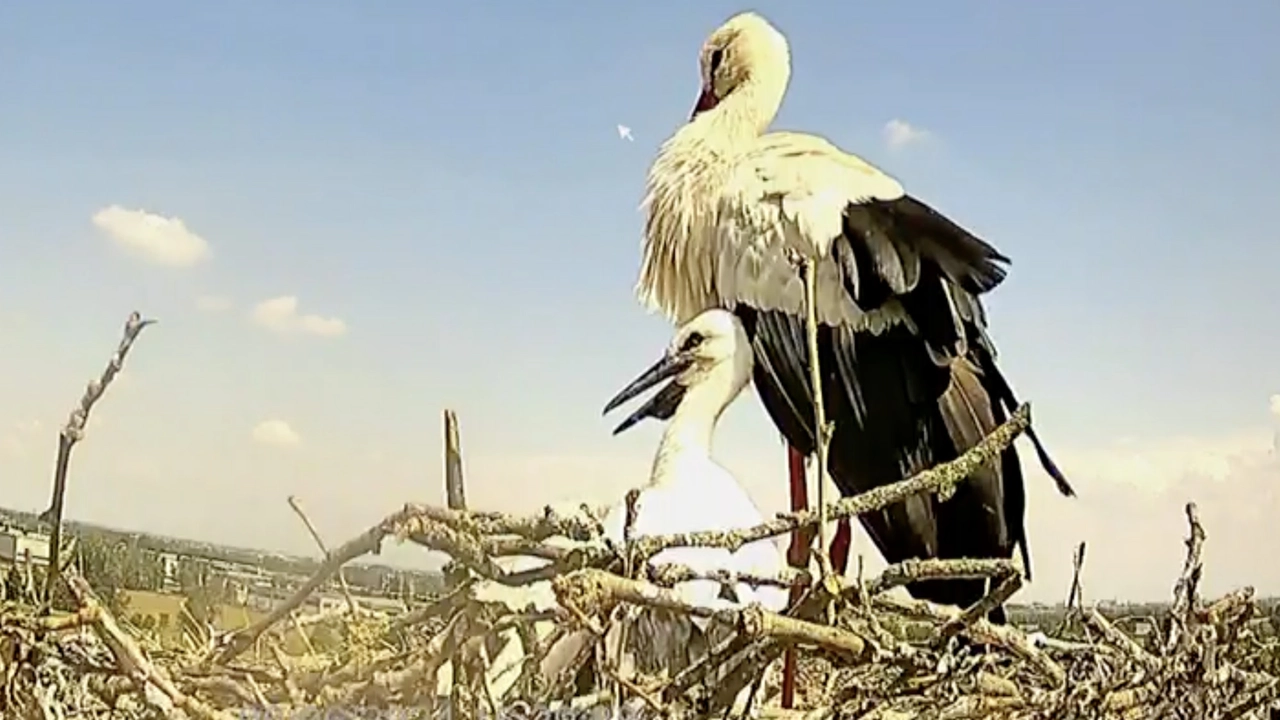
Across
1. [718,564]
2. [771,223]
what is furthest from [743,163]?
[718,564]

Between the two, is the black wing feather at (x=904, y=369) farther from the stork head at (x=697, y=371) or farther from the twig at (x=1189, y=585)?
the twig at (x=1189, y=585)

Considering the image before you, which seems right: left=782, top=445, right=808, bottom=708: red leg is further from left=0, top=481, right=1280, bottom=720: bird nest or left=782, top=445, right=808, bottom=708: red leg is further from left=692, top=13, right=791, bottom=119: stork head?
left=692, top=13, right=791, bottom=119: stork head

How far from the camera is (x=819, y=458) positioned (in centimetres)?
70

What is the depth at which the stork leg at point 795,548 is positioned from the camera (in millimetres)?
812

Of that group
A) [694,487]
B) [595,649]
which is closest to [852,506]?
[595,649]

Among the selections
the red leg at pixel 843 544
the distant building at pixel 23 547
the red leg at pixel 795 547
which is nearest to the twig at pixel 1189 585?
the red leg at pixel 795 547

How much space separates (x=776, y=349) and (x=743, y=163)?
24cm

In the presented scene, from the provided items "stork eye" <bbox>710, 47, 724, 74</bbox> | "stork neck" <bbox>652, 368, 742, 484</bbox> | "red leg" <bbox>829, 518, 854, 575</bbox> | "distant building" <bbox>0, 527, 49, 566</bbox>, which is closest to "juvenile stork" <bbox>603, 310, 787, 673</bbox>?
"stork neck" <bbox>652, 368, 742, 484</bbox>

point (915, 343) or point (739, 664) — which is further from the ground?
point (915, 343)

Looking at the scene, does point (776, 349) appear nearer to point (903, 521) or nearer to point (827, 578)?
point (903, 521)

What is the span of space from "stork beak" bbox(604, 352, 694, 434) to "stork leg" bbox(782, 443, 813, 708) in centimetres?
16

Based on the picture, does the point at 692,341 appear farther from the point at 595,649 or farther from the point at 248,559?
the point at 595,649

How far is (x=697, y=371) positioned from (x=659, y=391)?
0.14ft

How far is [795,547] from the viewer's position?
1200 mm
